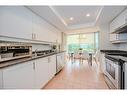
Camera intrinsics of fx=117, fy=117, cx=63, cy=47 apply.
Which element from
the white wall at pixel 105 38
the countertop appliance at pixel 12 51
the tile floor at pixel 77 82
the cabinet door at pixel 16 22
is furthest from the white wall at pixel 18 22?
the white wall at pixel 105 38

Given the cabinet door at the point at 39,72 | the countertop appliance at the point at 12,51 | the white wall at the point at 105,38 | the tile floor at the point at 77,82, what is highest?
the white wall at the point at 105,38

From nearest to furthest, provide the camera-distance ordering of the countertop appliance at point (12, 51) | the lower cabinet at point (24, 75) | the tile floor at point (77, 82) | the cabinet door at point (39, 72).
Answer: the lower cabinet at point (24, 75) < the countertop appliance at point (12, 51) < the cabinet door at point (39, 72) < the tile floor at point (77, 82)

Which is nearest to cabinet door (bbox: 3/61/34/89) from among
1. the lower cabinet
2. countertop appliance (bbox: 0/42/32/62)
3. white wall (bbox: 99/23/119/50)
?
the lower cabinet

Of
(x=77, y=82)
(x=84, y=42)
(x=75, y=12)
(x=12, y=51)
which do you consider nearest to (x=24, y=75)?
(x=12, y=51)

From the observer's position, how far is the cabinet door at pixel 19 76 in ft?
5.46

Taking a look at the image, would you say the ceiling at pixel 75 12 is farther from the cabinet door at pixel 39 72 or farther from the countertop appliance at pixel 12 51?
the cabinet door at pixel 39 72

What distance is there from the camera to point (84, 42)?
391 inches

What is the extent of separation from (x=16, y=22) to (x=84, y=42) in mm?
8056

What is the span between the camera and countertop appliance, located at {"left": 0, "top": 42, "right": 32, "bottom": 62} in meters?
1.84

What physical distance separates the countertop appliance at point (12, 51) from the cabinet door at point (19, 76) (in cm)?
23

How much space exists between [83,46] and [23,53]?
26.2 ft

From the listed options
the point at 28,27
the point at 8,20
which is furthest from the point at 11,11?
the point at 28,27

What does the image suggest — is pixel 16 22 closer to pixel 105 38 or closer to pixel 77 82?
pixel 77 82

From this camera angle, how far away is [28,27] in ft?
9.34
